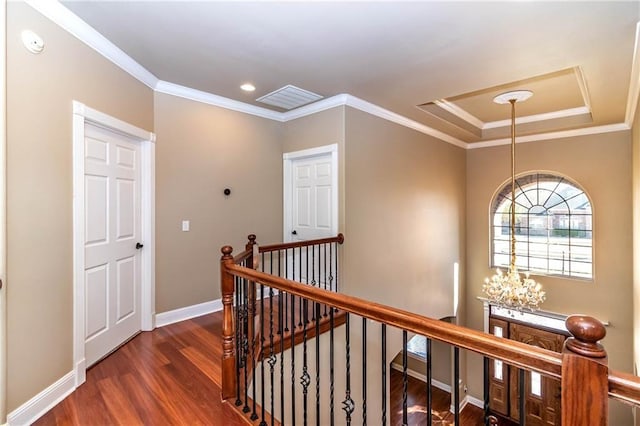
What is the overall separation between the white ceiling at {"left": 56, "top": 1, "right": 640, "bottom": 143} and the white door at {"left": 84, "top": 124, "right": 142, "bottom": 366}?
0.92 m

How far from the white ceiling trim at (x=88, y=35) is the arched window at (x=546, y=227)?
6.11m

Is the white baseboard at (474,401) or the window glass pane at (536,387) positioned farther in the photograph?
the white baseboard at (474,401)

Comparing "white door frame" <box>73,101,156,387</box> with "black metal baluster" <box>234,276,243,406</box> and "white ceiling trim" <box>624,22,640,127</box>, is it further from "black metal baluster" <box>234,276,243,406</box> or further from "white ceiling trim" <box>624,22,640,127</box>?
"white ceiling trim" <box>624,22,640,127</box>

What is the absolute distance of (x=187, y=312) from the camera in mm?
3533

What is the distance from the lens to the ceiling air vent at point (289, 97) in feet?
11.7

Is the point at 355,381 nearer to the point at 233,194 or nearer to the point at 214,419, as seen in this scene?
the point at 214,419

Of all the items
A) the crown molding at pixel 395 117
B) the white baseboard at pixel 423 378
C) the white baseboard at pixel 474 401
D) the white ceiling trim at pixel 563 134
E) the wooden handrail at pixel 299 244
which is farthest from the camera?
the white baseboard at pixel 423 378

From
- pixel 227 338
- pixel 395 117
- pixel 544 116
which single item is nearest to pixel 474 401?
pixel 544 116

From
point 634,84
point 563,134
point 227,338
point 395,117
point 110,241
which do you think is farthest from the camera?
point 563,134

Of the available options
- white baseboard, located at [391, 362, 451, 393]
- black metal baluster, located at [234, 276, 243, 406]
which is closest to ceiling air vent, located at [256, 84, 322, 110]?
black metal baluster, located at [234, 276, 243, 406]

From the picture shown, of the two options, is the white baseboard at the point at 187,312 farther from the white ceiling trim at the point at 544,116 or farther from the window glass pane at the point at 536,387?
the window glass pane at the point at 536,387

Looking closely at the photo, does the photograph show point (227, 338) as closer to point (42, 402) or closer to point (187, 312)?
point (42, 402)

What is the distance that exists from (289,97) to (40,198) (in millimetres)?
2616

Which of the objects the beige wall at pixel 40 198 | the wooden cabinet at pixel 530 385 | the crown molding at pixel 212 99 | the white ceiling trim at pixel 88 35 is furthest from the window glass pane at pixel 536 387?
the white ceiling trim at pixel 88 35
